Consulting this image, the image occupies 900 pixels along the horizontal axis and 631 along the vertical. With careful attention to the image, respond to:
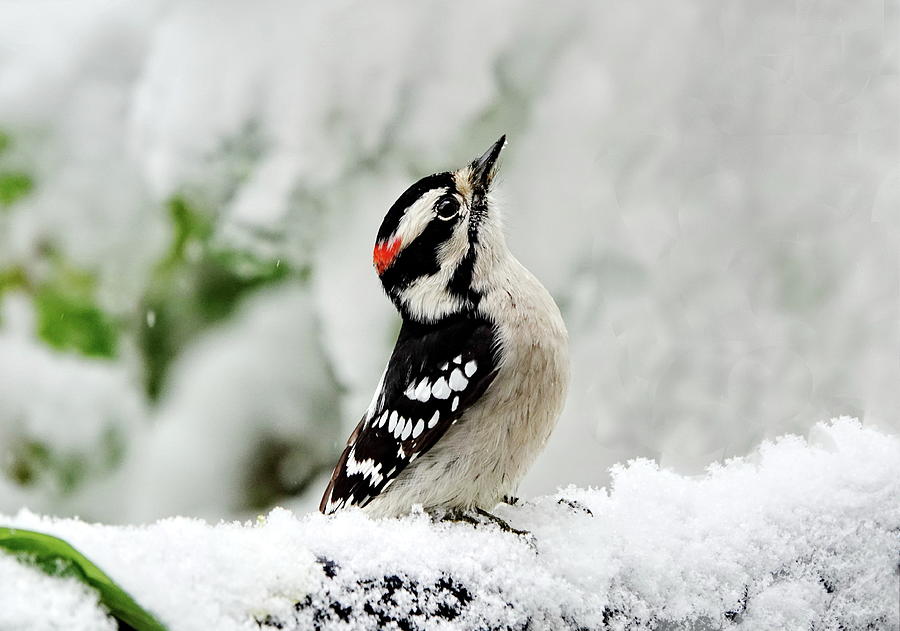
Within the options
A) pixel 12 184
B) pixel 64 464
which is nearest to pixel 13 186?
pixel 12 184

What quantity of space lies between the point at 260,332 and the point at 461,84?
660 millimetres

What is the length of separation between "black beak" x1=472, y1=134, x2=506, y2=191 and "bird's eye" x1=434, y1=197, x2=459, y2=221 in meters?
0.06

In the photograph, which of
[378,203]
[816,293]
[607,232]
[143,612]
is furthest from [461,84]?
[143,612]

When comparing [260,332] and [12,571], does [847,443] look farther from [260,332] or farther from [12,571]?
[260,332]

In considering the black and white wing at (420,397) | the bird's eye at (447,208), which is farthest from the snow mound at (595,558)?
the bird's eye at (447,208)

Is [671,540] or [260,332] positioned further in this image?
[260,332]

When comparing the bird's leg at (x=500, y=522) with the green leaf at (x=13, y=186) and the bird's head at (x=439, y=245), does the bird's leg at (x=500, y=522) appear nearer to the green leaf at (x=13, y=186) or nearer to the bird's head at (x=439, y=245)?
the bird's head at (x=439, y=245)

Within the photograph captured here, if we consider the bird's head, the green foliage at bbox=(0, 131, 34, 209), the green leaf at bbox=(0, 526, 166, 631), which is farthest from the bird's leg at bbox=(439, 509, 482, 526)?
the green foliage at bbox=(0, 131, 34, 209)

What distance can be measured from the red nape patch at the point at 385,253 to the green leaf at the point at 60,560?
0.72 meters

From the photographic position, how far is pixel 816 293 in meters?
1.67

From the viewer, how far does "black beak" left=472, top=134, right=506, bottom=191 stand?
1.24m

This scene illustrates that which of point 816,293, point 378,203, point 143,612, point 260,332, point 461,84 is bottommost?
point 143,612

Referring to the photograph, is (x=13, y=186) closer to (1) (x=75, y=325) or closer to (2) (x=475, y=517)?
(1) (x=75, y=325)

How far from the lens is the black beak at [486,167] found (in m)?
1.24
